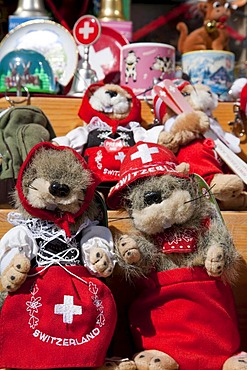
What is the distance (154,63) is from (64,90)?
312 millimetres

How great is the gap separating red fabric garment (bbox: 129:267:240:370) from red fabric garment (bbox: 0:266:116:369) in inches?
3.5

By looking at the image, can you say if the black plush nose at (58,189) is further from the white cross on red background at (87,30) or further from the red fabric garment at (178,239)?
the white cross on red background at (87,30)

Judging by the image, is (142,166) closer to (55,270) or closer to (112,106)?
(55,270)

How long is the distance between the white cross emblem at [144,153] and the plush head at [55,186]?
0.36 ft

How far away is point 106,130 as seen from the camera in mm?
1533

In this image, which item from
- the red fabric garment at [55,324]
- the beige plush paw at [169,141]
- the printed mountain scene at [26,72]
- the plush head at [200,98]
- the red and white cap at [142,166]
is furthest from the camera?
the printed mountain scene at [26,72]

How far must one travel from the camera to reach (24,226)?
109 centimetres

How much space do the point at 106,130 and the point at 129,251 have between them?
521 mm

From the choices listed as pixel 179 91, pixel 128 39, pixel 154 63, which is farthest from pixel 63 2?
pixel 179 91

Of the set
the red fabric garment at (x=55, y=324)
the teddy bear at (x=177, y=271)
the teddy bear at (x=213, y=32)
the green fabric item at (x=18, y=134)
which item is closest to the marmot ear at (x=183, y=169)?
the teddy bear at (x=177, y=271)

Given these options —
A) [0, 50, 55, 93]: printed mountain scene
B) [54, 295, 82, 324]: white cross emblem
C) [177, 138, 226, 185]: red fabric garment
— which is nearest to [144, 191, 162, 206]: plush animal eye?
[54, 295, 82, 324]: white cross emblem

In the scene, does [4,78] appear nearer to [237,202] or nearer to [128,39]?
[128,39]

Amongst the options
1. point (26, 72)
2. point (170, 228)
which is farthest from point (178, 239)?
point (26, 72)

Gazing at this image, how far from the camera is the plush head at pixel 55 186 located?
1.06 metres
